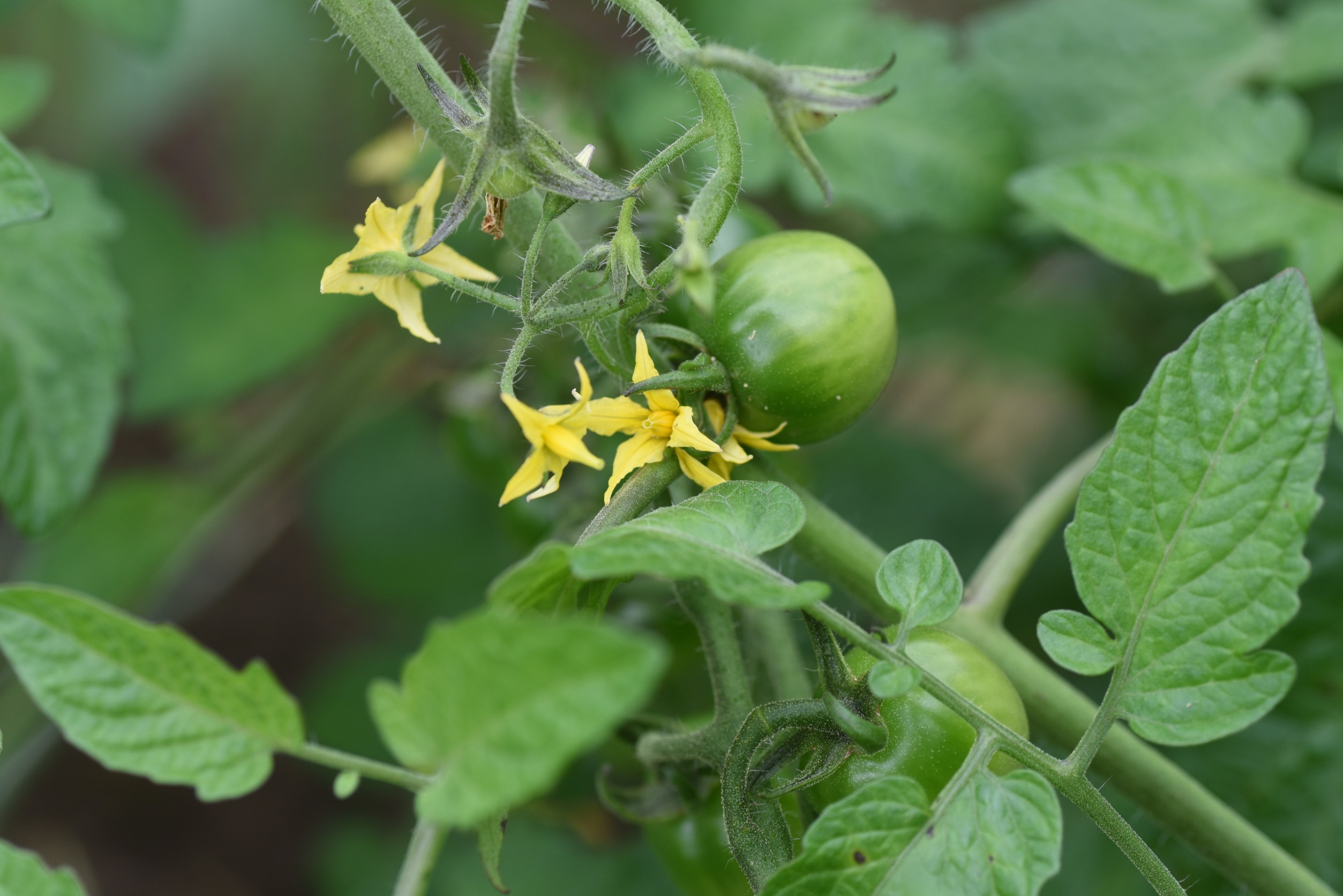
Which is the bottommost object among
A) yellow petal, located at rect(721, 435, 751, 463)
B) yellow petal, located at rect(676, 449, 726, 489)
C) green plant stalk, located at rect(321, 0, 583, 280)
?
yellow petal, located at rect(721, 435, 751, 463)

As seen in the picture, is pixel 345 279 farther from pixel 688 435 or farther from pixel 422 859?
pixel 422 859

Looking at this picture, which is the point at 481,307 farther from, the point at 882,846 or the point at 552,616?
the point at 882,846

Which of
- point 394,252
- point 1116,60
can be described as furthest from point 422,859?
point 1116,60

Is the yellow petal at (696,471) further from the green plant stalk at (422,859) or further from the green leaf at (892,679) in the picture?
the green plant stalk at (422,859)

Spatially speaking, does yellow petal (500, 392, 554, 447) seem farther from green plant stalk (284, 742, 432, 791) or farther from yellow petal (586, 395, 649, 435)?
green plant stalk (284, 742, 432, 791)

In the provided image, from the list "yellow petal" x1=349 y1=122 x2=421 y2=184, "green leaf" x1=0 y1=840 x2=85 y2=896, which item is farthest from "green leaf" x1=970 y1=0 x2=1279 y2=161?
"green leaf" x1=0 y1=840 x2=85 y2=896

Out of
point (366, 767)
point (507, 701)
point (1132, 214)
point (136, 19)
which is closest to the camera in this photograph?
point (507, 701)

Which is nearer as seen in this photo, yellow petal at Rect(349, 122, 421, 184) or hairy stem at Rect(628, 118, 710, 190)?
hairy stem at Rect(628, 118, 710, 190)
